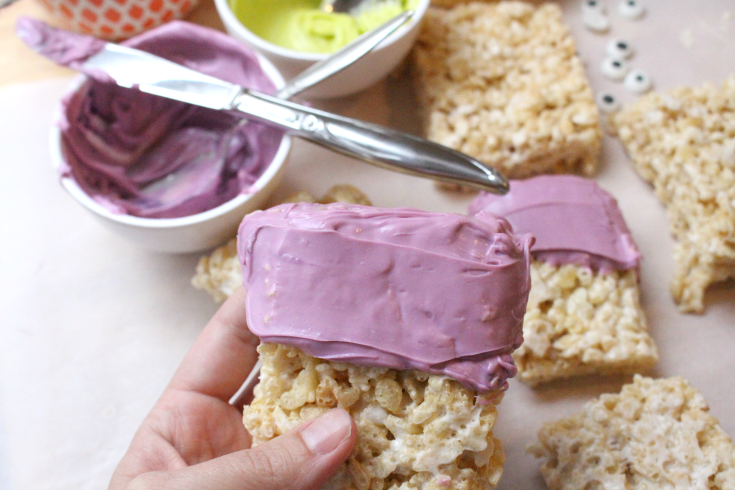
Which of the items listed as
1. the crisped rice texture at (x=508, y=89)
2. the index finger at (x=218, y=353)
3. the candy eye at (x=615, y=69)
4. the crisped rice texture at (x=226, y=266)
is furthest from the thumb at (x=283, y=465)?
the candy eye at (x=615, y=69)

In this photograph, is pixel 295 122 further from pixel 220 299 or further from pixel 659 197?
pixel 659 197

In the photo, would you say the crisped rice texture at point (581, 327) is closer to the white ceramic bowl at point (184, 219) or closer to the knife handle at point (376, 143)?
the knife handle at point (376, 143)

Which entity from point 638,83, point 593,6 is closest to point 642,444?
point 638,83

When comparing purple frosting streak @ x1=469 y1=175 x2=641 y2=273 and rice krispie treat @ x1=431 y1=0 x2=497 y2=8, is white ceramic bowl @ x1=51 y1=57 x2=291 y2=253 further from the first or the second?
rice krispie treat @ x1=431 y1=0 x2=497 y2=8

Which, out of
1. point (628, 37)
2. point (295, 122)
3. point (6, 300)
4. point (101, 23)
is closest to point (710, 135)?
point (628, 37)

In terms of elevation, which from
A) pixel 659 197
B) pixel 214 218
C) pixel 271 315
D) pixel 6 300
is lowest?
pixel 6 300

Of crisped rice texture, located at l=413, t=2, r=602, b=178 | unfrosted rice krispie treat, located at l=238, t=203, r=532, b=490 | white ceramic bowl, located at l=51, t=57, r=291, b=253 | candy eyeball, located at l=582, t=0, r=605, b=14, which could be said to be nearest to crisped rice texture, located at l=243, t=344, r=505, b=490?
unfrosted rice krispie treat, located at l=238, t=203, r=532, b=490

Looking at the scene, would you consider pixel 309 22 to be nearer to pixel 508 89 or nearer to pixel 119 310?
pixel 508 89
